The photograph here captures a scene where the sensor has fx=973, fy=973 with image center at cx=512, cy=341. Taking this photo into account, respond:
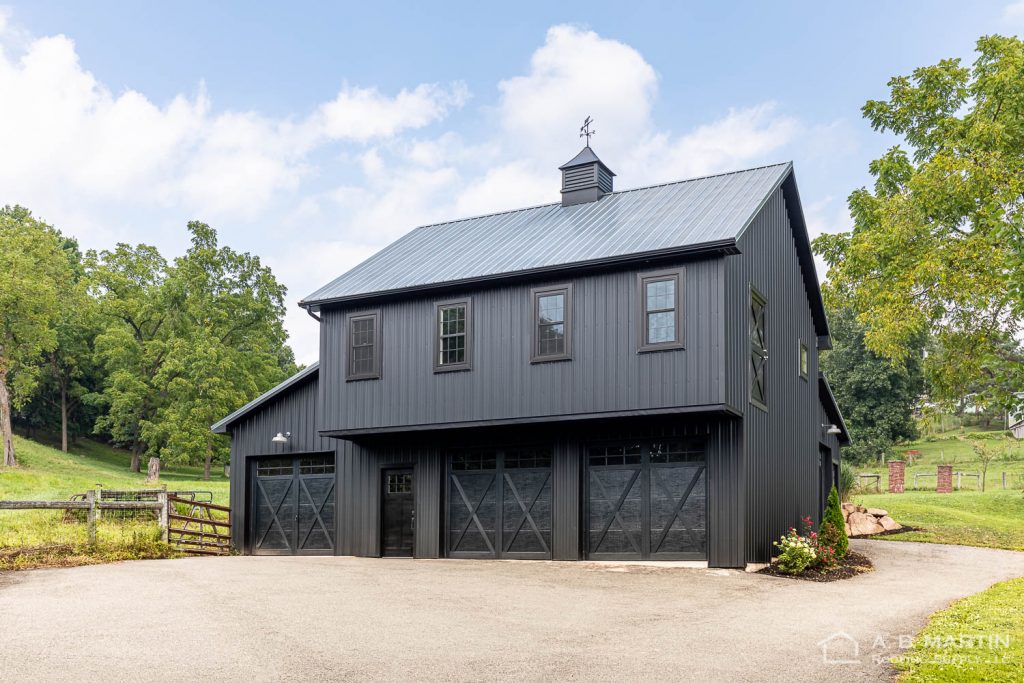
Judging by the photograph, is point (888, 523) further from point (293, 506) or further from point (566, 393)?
point (293, 506)

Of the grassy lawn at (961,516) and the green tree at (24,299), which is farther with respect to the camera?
the green tree at (24,299)

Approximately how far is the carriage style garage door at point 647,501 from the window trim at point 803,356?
5910 millimetres

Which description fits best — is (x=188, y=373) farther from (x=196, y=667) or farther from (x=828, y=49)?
(x=196, y=667)

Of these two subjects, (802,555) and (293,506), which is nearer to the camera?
(802,555)

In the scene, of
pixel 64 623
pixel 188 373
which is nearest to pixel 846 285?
pixel 64 623

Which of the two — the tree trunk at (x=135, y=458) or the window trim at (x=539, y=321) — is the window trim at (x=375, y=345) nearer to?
the window trim at (x=539, y=321)

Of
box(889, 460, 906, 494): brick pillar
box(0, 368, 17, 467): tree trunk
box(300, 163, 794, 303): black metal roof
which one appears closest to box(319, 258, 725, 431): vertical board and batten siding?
box(300, 163, 794, 303): black metal roof

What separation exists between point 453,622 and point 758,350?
10.1 m

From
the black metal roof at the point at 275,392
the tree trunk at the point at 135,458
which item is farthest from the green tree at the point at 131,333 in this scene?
the black metal roof at the point at 275,392

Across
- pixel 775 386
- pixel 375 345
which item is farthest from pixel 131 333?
pixel 775 386

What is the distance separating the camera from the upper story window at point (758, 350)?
722 inches

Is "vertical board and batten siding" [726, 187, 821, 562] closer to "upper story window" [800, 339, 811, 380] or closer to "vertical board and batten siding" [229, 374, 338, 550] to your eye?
"upper story window" [800, 339, 811, 380]

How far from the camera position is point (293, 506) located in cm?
2273

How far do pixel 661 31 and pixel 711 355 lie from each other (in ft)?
29.4
